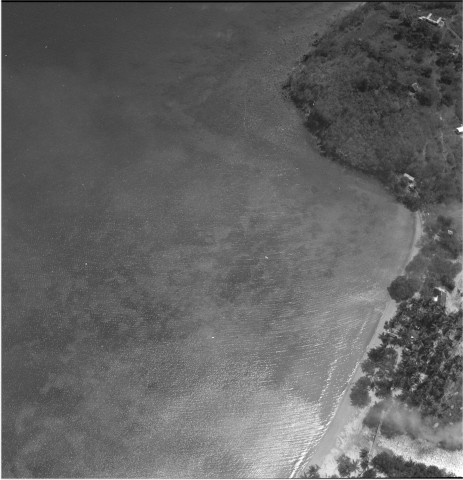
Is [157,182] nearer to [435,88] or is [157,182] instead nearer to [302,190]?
[302,190]

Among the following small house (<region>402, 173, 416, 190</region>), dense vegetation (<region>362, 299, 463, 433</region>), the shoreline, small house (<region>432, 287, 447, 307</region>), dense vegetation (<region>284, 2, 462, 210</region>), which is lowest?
the shoreline

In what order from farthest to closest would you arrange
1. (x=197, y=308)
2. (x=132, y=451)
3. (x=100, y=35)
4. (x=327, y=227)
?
(x=100, y=35) → (x=327, y=227) → (x=197, y=308) → (x=132, y=451)

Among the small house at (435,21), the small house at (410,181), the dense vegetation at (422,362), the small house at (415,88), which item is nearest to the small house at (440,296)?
the dense vegetation at (422,362)

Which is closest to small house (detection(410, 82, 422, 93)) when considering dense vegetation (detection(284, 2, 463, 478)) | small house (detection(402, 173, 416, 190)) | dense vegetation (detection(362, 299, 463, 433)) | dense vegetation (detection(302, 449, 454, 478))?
dense vegetation (detection(284, 2, 463, 478))

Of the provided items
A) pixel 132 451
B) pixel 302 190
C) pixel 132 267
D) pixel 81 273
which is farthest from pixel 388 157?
pixel 132 451

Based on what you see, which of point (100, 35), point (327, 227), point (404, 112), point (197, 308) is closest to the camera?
point (197, 308)

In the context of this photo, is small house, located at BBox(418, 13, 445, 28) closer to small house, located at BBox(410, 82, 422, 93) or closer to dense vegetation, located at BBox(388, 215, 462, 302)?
small house, located at BBox(410, 82, 422, 93)

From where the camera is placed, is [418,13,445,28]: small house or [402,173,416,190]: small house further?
[418,13,445,28]: small house
